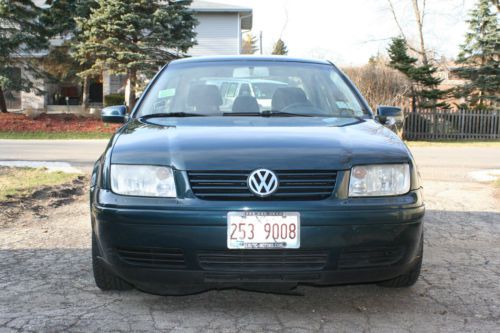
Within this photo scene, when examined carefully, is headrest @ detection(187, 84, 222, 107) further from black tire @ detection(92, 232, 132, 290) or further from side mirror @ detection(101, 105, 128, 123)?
black tire @ detection(92, 232, 132, 290)

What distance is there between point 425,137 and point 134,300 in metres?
17.5

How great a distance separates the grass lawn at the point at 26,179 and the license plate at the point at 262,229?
4.35 m

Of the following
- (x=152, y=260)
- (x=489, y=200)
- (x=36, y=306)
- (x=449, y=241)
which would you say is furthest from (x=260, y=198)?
(x=489, y=200)

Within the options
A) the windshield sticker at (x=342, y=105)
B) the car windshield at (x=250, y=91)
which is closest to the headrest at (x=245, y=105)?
the car windshield at (x=250, y=91)

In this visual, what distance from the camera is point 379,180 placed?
9.50 ft

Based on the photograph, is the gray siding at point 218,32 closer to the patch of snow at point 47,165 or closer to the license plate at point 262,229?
the patch of snow at point 47,165

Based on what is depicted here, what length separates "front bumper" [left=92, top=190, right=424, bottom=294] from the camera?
2.70 m

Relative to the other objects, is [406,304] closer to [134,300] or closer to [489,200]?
[134,300]

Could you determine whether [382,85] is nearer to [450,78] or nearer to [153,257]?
[450,78]

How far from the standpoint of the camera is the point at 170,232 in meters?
2.71

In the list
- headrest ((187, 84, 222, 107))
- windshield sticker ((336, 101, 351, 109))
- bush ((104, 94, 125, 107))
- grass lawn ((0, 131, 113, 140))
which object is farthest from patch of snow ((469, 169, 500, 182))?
bush ((104, 94, 125, 107))

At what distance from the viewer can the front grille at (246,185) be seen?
9.02 feet

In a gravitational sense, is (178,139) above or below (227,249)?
above

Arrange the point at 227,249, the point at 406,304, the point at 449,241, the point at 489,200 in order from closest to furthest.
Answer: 1. the point at 227,249
2. the point at 406,304
3. the point at 449,241
4. the point at 489,200
